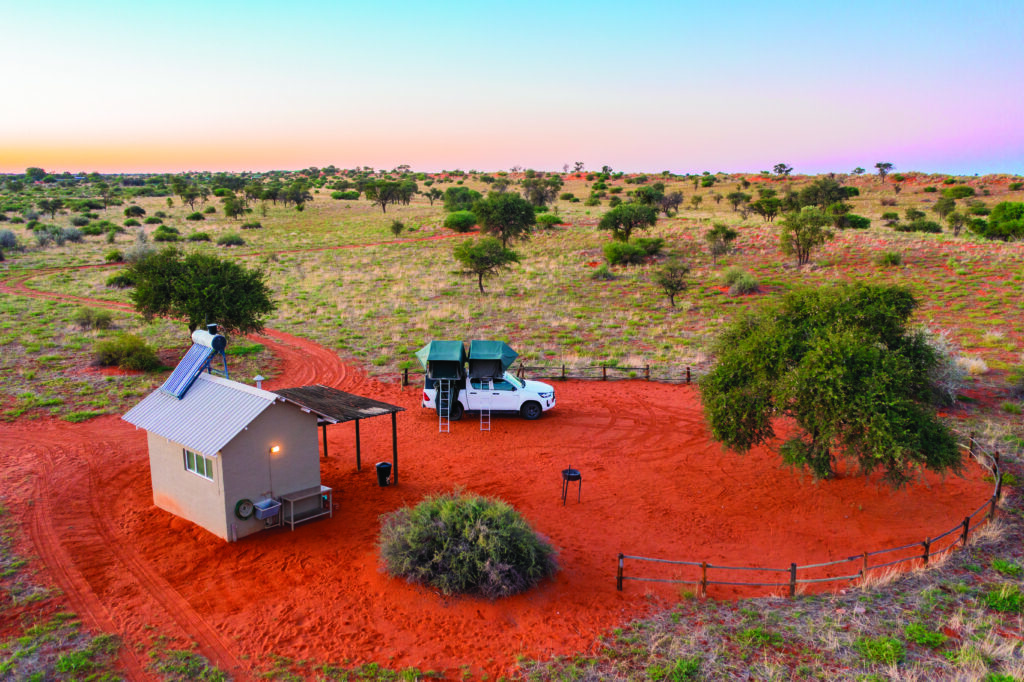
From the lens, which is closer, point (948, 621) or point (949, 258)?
point (948, 621)

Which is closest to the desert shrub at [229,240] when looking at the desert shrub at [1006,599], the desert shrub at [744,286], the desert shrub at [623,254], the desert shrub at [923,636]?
the desert shrub at [623,254]

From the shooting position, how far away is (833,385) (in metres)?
12.9

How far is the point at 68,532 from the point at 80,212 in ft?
257

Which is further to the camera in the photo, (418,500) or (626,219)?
(626,219)

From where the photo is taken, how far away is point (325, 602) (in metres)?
10.4

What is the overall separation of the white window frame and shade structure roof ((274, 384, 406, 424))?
188cm

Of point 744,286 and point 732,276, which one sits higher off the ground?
point 732,276

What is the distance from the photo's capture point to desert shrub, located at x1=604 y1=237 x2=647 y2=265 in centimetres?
4462

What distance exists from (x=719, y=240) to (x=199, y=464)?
137ft

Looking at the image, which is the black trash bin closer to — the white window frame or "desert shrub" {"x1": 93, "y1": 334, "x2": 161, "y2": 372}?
the white window frame

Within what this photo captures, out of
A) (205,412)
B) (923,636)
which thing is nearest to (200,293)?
(205,412)

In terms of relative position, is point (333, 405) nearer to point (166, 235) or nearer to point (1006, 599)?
point (1006, 599)

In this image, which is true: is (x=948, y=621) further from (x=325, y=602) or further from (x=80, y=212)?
(x=80, y=212)

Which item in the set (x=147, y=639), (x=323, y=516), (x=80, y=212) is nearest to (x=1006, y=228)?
(x=323, y=516)
